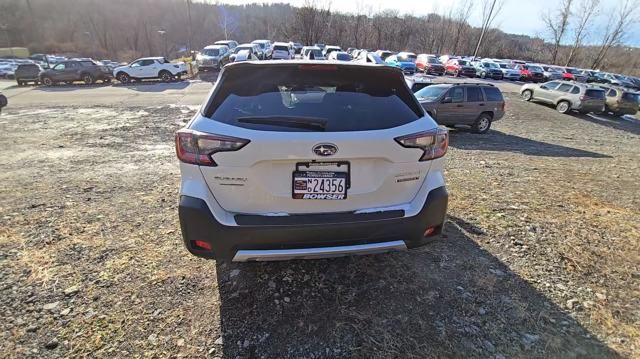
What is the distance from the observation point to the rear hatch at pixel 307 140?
2027mm

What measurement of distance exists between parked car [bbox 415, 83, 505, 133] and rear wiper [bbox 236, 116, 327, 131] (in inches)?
373

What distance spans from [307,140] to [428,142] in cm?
88

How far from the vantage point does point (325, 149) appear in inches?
80.0

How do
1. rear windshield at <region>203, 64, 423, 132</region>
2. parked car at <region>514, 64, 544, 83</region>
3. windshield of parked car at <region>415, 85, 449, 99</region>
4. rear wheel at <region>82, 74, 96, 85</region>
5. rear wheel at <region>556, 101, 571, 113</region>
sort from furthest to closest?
parked car at <region>514, 64, 544, 83</region> → rear wheel at <region>82, 74, 96, 85</region> → rear wheel at <region>556, 101, 571, 113</region> → windshield of parked car at <region>415, 85, 449, 99</region> → rear windshield at <region>203, 64, 423, 132</region>

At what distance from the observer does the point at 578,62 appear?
56.1m

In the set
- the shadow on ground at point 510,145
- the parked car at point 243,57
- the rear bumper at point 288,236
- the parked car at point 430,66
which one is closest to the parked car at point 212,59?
the parked car at point 243,57

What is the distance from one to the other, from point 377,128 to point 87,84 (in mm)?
29682

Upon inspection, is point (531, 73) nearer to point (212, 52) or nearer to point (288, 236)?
point (212, 52)

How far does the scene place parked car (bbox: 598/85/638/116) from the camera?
1781cm

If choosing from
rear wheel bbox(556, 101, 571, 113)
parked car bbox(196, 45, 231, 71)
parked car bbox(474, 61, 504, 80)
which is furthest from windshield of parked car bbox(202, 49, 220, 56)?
parked car bbox(474, 61, 504, 80)

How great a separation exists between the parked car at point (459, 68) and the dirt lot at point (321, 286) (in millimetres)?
31443

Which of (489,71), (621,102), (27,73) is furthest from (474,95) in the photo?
(27,73)

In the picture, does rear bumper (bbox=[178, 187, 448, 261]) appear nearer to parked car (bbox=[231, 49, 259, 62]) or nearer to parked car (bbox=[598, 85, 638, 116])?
parked car (bbox=[231, 49, 259, 62])

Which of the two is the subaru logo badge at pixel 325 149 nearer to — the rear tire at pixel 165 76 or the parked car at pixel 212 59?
the rear tire at pixel 165 76
